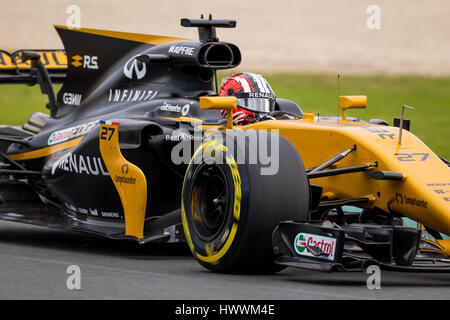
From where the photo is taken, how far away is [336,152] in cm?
801

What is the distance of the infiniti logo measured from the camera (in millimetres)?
10039

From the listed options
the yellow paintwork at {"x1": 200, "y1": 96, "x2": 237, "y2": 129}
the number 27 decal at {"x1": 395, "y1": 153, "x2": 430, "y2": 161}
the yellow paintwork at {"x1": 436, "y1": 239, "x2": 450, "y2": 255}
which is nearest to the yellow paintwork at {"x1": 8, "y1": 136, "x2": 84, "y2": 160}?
the yellow paintwork at {"x1": 200, "y1": 96, "x2": 237, "y2": 129}

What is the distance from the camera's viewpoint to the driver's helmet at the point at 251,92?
9328 millimetres

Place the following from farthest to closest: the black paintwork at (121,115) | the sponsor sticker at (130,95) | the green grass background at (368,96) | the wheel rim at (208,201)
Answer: the green grass background at (368,96) → the sponsor sticker at (130,95) → the black paintwork at (121,115) → the wheel rim at (208,201)

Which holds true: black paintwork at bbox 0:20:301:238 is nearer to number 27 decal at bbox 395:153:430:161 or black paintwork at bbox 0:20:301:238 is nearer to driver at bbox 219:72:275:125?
driver at bbox 219:72:275:125

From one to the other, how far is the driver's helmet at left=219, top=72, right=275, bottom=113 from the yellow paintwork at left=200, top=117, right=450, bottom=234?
83cm

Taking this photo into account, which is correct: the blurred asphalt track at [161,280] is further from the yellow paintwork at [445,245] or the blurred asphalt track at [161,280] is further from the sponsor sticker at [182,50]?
the sponsor sticker at [182,50]

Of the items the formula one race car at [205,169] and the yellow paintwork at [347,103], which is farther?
the yellow paintwork at [347,103]

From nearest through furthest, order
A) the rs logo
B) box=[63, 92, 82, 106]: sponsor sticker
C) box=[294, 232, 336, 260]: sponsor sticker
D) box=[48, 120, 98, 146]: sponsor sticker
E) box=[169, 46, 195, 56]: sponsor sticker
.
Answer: box=[294, 232, 336, 260]: sponsor sticker, box=[169, 46, 195, 56]: sponsor sticker, box=[48, 120, 98, 146]: sponsor sticker, the rs logo, box=[63, 92, 82, 106]: sponsor sticker

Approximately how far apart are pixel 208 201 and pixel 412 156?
1628mm

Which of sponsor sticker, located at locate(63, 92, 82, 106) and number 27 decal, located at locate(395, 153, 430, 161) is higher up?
sponsor sticker, located at locate(63, 92, 82, 106)

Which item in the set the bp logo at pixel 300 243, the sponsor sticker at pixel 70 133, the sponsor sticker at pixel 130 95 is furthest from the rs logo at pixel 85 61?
the bp logo at pixel 300 243

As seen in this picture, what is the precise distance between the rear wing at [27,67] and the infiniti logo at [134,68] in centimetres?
218
